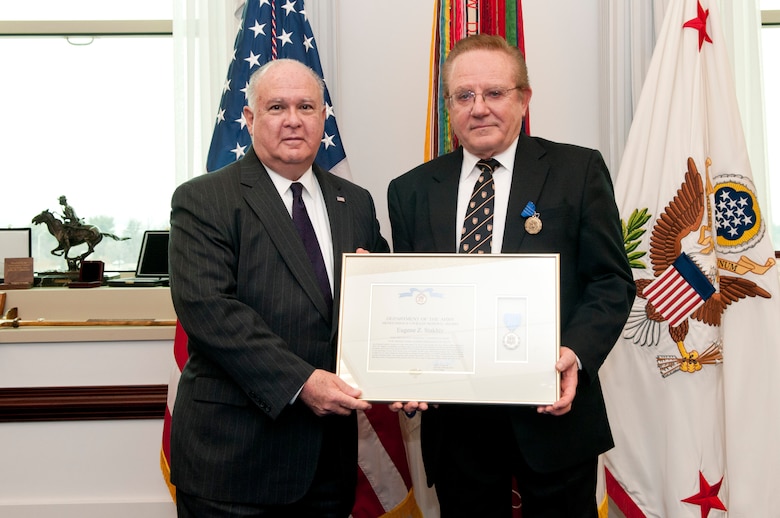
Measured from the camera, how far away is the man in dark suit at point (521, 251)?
173 centimetres

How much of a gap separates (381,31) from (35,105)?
6.39 ft

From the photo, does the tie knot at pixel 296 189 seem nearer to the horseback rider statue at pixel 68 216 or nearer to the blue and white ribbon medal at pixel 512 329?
the blue and white ribbon medal at pixel 512 329

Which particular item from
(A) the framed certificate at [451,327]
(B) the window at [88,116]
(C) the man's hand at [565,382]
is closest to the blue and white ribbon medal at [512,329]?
(A) the framed certificate at [451,327]

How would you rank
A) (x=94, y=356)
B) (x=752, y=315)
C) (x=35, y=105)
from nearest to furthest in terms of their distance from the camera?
(x=752, y=315) → (x=94, y=356) → (x=35, y=105)

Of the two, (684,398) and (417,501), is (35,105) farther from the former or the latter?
(684,398)

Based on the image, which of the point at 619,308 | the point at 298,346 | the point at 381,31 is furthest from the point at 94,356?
the point at 619,308

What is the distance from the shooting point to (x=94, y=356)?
3.06m

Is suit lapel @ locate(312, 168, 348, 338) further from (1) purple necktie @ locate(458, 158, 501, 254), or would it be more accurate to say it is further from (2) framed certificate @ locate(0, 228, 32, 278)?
(2) framed certificate @ locate(0, 228, 32, 278)

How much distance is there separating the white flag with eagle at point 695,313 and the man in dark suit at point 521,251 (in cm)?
91

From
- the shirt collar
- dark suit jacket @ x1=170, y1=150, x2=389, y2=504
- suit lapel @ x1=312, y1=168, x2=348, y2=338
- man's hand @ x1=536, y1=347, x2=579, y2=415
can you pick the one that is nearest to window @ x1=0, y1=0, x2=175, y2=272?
suit lapel @ x1=312, y1=168, x2=348, y2=338

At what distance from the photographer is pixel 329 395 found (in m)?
1.60

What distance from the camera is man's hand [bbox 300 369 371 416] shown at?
1.59m

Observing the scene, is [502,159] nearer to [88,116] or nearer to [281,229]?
[281,229]

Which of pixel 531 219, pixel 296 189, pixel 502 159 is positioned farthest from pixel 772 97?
pixel 296 189
